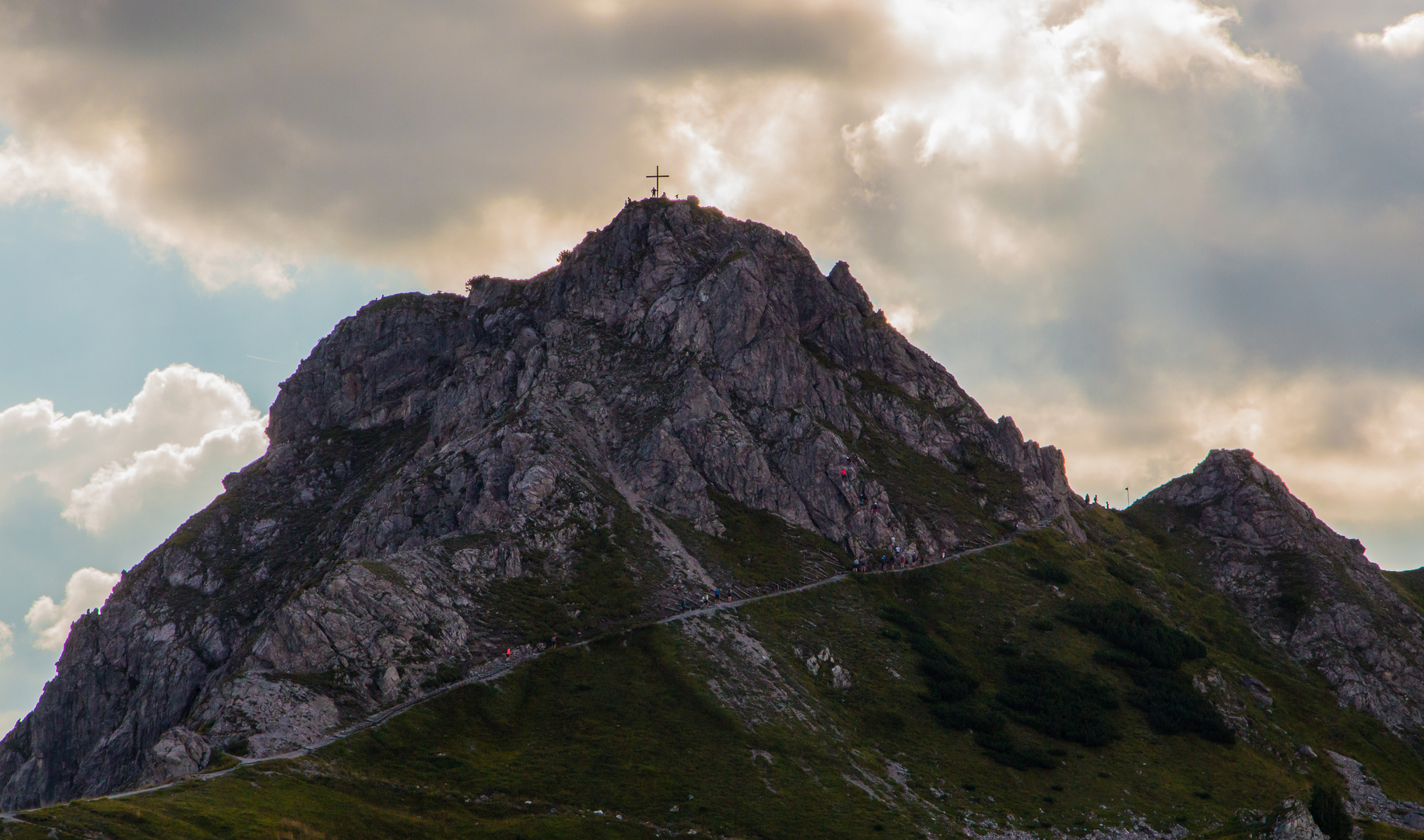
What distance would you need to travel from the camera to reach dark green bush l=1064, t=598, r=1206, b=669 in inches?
6978

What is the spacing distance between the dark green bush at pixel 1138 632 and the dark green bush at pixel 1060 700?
16.1 m

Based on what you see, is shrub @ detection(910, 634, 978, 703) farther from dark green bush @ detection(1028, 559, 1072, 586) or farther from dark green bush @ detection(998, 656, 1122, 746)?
dark green bush @ detection(1028, 559, 1072, 586)

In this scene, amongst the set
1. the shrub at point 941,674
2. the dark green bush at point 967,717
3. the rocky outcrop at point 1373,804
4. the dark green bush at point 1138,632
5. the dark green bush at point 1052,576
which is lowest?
the rocky outcrop at point 1373,804

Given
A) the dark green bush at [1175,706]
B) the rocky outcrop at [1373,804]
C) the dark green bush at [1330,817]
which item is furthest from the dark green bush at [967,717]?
the rocky outcrop at [1373,804]

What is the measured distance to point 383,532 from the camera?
190m

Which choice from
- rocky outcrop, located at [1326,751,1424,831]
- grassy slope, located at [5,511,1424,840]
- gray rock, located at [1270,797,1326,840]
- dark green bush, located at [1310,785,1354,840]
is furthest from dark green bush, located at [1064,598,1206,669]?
gray rock, located at [1270,797,1326,840]

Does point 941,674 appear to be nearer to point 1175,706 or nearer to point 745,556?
point 1175,706

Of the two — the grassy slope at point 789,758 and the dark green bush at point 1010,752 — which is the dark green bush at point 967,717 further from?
the grassy slope at point 789,758

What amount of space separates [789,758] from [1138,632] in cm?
8664

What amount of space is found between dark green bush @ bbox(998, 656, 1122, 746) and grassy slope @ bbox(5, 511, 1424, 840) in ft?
7.84

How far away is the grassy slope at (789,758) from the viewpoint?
104 meters

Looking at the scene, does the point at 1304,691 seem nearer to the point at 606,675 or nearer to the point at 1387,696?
the point at 1387,696

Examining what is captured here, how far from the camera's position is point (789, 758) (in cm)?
13438

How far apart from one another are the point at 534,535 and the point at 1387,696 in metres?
170
